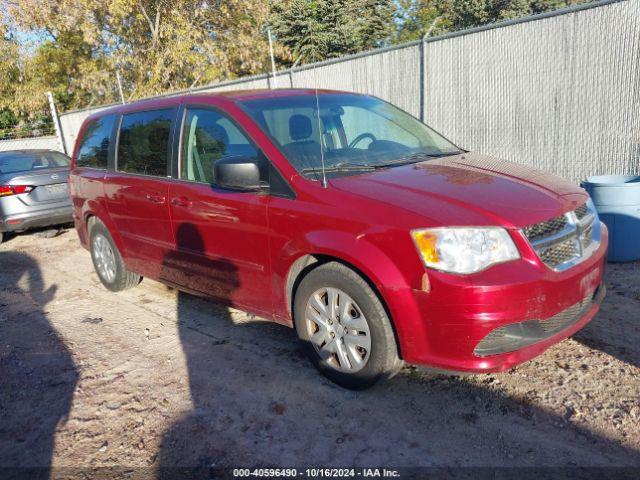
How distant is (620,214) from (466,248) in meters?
3.27

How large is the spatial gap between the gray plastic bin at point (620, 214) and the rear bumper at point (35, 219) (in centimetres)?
722

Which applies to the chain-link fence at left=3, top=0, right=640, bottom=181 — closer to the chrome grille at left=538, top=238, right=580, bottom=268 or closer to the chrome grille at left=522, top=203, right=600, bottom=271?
the chrome grille at left=522, top=203, right=600, bottom=271

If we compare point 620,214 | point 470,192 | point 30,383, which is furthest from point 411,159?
point 30,383

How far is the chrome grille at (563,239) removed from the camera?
279 cm

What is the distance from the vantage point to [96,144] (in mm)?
5434

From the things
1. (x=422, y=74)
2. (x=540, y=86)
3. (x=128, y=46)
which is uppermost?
(x=128, y=46)

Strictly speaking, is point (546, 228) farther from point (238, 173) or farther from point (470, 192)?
point (238, 173)

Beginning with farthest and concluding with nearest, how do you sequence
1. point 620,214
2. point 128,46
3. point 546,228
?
point 128,46, point 620,214, point 546,228

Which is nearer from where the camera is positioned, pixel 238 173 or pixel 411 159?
pixel 238 173

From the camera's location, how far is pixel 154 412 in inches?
125

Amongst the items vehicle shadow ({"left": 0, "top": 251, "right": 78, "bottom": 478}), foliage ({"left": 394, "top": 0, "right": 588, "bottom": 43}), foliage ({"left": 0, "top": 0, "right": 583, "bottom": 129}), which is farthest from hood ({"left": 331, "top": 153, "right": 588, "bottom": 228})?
foliage ({"left": 394, "top": 0, "right": 588, "bottom": 43})

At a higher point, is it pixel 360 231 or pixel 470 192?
pixel 470 192

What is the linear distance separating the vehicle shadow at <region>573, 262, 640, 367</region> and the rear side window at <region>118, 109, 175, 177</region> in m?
3.43

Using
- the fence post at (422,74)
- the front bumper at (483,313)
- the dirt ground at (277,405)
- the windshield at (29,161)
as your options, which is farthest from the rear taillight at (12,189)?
the front bumper at (483,313)
